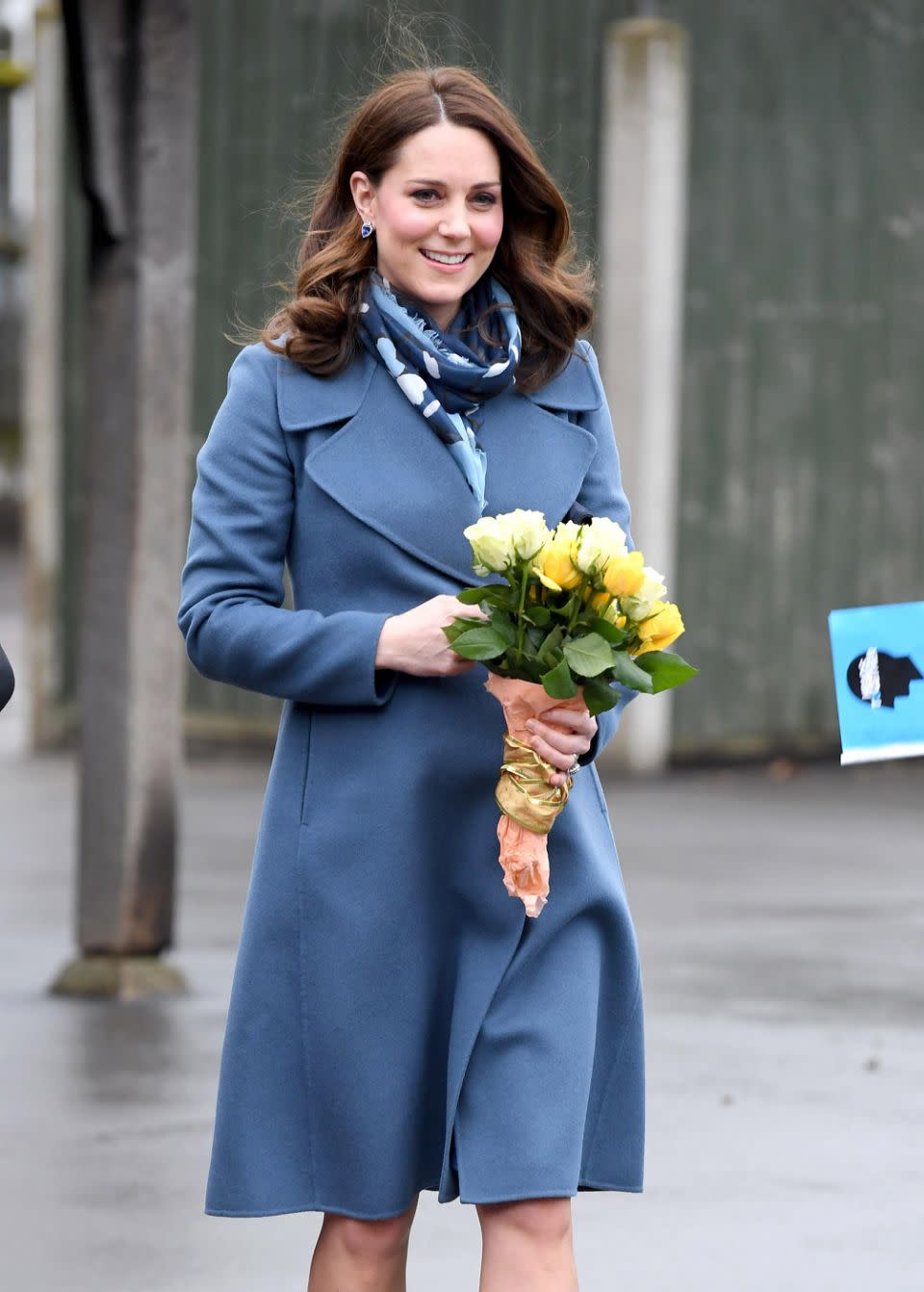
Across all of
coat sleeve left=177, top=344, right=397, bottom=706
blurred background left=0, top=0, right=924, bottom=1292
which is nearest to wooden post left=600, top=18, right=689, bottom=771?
blurred background left=0, top=0, right=924, bottom=1292

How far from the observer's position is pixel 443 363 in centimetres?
343

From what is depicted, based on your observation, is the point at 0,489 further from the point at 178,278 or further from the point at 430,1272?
the point at 430,1272

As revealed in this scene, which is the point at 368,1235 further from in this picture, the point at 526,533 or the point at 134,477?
the point at 134,477

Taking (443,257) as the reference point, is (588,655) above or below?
below

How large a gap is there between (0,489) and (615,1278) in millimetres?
32035

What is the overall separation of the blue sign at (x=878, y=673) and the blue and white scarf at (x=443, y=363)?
593mm

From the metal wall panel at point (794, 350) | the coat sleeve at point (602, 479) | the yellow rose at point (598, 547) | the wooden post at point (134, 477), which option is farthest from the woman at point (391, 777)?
the metal wall panel at point (794, 350)

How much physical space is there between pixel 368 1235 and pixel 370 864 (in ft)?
1.63

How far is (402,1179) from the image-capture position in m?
3.41

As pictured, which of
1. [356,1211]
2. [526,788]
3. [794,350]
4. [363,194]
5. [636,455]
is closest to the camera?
[526,788]

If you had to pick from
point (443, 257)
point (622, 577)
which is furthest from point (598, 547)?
point (443, 257)

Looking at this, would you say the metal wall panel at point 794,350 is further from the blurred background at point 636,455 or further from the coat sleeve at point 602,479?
the coat sleeve at point 602,479

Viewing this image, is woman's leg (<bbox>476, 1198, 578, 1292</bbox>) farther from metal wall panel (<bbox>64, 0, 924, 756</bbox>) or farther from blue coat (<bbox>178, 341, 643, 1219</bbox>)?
metal wall panel (<bbox>64, 0, 924, 756</bbox>)

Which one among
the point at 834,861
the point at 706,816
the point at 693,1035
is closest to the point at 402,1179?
the point at 693,1035
